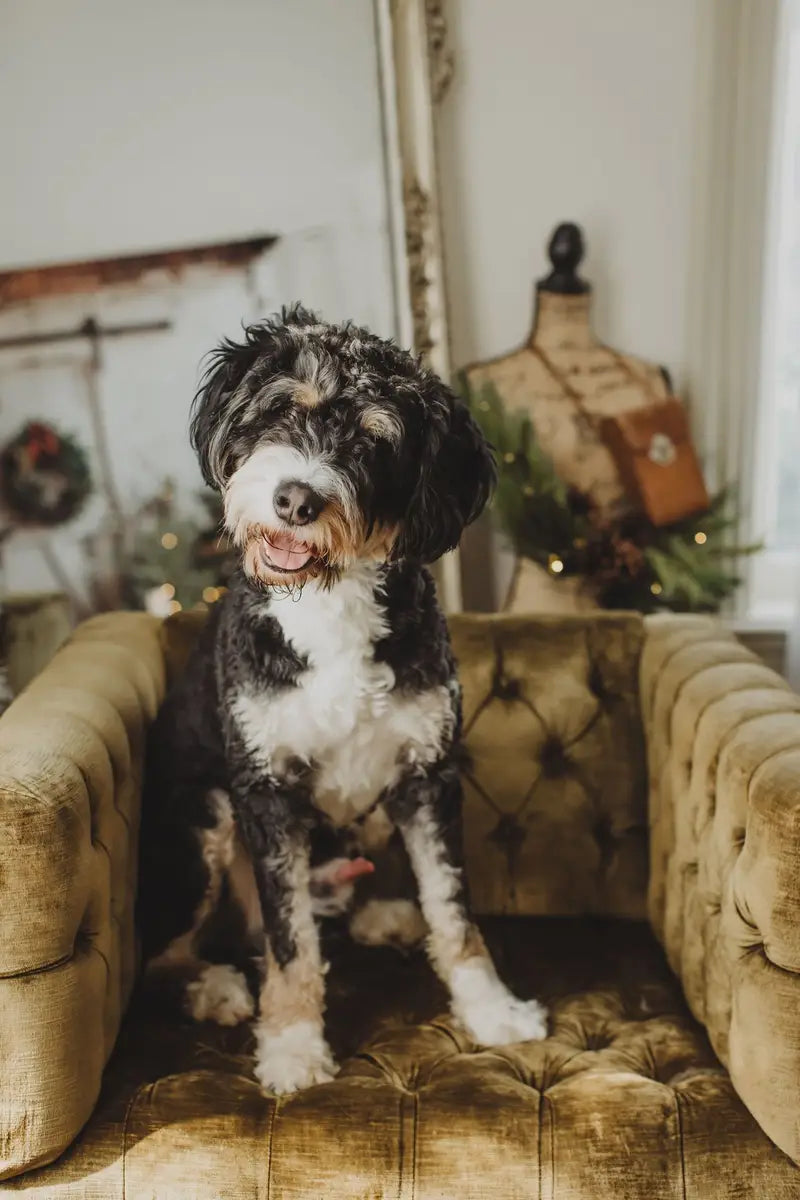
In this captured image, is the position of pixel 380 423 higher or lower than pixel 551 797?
higher

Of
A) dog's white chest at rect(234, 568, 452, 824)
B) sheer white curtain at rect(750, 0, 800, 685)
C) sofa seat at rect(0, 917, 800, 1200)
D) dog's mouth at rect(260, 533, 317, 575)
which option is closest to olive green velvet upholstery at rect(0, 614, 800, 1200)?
sofa seat at rect(0, 917, 800, 1200)

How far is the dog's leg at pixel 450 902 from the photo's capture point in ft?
5.27

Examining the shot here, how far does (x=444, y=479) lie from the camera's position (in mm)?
1434

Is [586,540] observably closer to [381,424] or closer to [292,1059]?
[381,424]

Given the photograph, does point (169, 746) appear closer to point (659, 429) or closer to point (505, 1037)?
point (505, 1037)

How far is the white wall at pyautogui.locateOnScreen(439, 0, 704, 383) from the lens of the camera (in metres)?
2.80

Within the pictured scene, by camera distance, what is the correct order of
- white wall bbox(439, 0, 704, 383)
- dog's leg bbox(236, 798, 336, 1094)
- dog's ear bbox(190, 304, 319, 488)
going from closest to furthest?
dog's ear bbox(190, 304, 319, 488) < dog's leg bbox(236, 798, 336, 1094) < white wall bbox(439, 0, 704, 383)

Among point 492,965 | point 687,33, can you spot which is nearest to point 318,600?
point 492,965

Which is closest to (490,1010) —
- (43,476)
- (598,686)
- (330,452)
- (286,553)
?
(598,686)

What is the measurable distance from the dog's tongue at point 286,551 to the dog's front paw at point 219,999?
2.44 ft

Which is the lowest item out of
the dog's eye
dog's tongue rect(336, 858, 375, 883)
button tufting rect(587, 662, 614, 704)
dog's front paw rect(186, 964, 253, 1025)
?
dog's front paw rect(186, 964, 253, 1025)

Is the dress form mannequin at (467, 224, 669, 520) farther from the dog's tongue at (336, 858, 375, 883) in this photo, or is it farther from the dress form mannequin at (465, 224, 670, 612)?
the dog's tongue at (336, 858, 375, 883)

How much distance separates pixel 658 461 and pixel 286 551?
168cm

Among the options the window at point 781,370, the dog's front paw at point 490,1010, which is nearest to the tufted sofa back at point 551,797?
the dog's front paw at point 490,1010
